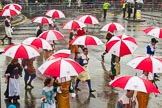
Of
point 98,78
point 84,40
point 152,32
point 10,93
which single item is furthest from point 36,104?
point 152,32

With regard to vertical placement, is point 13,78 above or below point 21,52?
below

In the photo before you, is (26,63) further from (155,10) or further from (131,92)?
(155,10)

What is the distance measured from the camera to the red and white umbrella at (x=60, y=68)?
987cm

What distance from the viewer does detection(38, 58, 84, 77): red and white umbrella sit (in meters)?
9.87

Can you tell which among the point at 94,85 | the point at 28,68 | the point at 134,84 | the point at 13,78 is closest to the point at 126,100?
the point at 134,84

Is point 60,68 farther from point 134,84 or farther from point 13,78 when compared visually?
point 13,78

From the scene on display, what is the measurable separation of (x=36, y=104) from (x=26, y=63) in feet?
5.35

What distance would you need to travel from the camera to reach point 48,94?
32.7ft

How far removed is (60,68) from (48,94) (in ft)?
2.46

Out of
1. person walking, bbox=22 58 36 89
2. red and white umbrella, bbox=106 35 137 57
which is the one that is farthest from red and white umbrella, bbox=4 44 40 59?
red and white umbrella, bbox=106 35 137 57

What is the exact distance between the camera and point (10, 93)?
39.9 ft

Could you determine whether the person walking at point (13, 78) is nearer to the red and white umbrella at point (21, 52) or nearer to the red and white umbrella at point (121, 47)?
the red and white umbrella at point (21, 52)

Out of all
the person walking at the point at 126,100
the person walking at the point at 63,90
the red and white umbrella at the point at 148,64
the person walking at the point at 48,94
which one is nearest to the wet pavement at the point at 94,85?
the person walking at the point at 63,90

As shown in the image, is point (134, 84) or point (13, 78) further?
point (13, 78)
